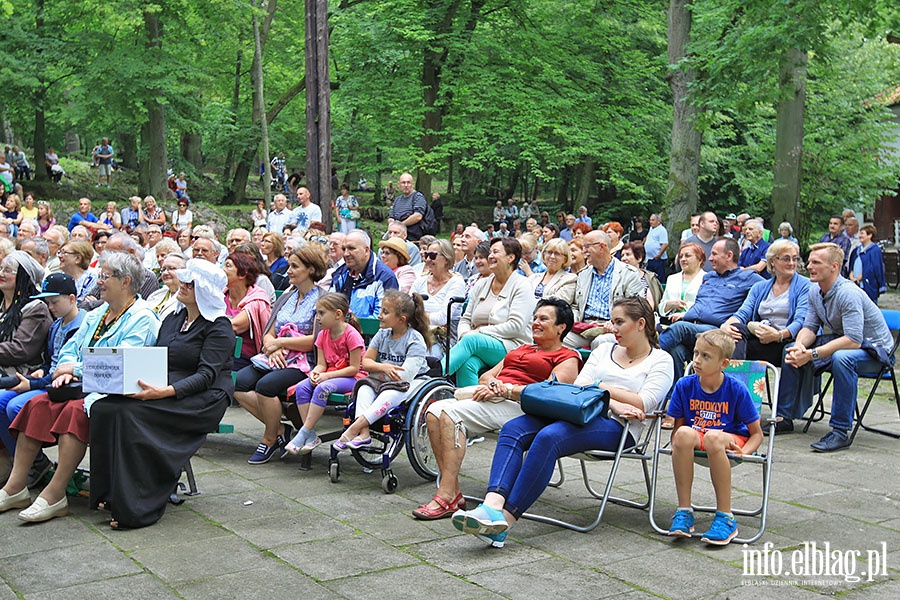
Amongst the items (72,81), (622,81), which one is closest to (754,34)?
(622,81)

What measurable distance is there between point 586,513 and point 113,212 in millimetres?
15030

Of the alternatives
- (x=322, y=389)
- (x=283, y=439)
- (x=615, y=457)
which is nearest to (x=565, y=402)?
(x=615, y=457)

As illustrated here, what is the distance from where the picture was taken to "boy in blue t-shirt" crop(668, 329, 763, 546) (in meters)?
5.05

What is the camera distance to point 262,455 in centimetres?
707

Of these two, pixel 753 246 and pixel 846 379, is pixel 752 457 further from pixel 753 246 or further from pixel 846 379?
pixel 753 246

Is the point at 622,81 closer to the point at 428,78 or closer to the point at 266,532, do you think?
the point at 428,78

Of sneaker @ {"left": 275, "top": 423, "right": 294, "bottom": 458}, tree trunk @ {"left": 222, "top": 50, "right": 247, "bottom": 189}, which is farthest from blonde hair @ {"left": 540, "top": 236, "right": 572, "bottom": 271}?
tree trunk @ {"left": 222, "top": 50, "right": 247, "bottom": 189}

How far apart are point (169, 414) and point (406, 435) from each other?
1.46 metres

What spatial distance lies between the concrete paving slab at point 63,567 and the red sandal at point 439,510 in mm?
1550

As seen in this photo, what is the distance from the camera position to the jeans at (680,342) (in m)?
8.54

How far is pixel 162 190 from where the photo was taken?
1087 inches

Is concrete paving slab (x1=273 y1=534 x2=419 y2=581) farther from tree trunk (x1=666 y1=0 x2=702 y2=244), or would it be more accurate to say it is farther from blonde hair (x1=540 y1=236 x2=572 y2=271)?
tree trunk (x1=666 y1=0 x2=702 y2=244)

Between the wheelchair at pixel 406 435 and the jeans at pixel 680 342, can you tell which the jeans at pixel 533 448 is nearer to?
the wheelchair at pixel 406 435

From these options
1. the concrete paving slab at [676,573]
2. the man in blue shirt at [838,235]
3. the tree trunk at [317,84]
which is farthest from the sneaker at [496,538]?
the man in blue shirt at [838,235]
